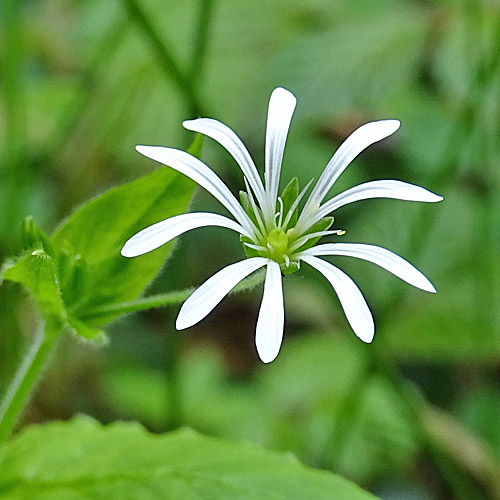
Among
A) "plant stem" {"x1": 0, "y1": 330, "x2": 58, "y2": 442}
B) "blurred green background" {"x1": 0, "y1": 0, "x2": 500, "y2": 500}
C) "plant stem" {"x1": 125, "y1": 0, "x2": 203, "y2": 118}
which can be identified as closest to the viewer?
"plant stem" {"x1": 0, "y1": 330, "x2": 58, "y2": 442}

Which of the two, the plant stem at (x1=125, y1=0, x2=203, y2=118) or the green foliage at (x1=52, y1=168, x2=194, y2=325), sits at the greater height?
the plant stem at (x1=125, y1=0, x2=203, y2=118)

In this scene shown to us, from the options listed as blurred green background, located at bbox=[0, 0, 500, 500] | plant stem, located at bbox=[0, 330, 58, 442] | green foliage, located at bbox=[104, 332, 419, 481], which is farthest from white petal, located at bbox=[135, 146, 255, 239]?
green foliage, located at bbox=[104, 332, 419, 481]

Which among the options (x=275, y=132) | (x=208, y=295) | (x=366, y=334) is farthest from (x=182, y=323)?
(x=275, y=132)

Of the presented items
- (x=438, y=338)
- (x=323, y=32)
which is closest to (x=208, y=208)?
(x=323, y=32)

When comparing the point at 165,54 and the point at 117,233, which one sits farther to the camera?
the point at 165,54

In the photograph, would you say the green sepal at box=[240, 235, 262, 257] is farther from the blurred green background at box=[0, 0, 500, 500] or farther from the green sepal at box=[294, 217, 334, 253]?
the blurred green background at box=[0, 0, 500, 500]

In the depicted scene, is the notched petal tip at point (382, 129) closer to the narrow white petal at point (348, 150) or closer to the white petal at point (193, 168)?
the narrow white petal at point (348, 150)

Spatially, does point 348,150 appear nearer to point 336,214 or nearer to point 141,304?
point 141,304
